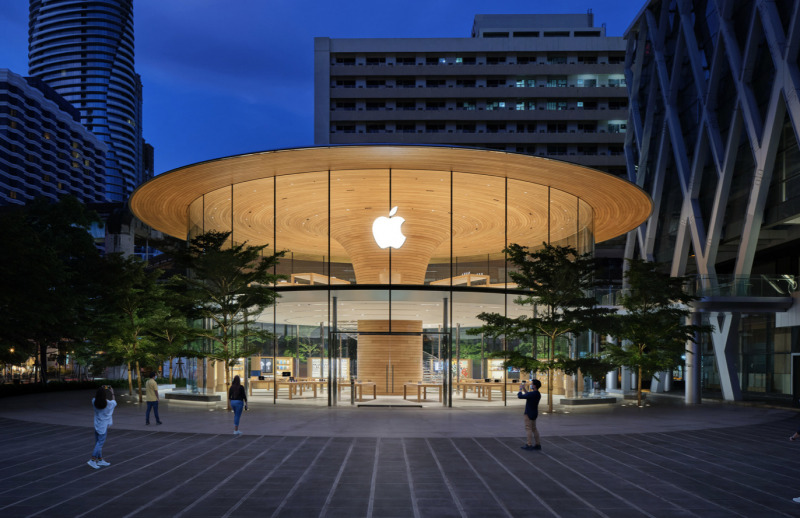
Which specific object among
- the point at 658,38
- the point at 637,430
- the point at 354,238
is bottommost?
the point at 637,430

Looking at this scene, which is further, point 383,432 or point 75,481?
point 383,432

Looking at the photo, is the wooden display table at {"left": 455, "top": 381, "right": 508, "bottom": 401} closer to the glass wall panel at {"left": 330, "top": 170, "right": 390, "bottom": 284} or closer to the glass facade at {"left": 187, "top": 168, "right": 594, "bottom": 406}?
the glass facade at {"left": 187, "top": 168, "right": 594, "bottom": 406}

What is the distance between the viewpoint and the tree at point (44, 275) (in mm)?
26125

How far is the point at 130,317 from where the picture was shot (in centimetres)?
2775

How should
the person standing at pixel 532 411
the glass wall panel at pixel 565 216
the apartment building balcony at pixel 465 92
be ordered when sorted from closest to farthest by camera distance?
the person standing at pixel 532 411 → the glass wall panel at pixel 565 216 → the apartment building balcony at pixel 465 92

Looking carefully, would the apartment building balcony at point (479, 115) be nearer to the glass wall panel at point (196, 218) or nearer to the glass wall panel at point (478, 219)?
the glass wall panel at point (478, 219)

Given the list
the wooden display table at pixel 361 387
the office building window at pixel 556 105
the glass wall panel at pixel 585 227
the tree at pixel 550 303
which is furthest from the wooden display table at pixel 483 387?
the office building window at pixel 556 105

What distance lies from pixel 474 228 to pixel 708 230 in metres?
14.7

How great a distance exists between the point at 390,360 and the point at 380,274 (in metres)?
3.53

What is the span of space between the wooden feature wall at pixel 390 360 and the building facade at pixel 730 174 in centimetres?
1194

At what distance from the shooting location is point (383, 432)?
17094 millimetres

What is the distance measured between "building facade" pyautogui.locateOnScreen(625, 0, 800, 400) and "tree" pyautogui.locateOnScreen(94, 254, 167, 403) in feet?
73.2

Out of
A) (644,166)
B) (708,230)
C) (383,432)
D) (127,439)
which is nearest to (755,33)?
(708,230)

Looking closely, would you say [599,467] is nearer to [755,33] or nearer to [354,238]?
[354,238]
